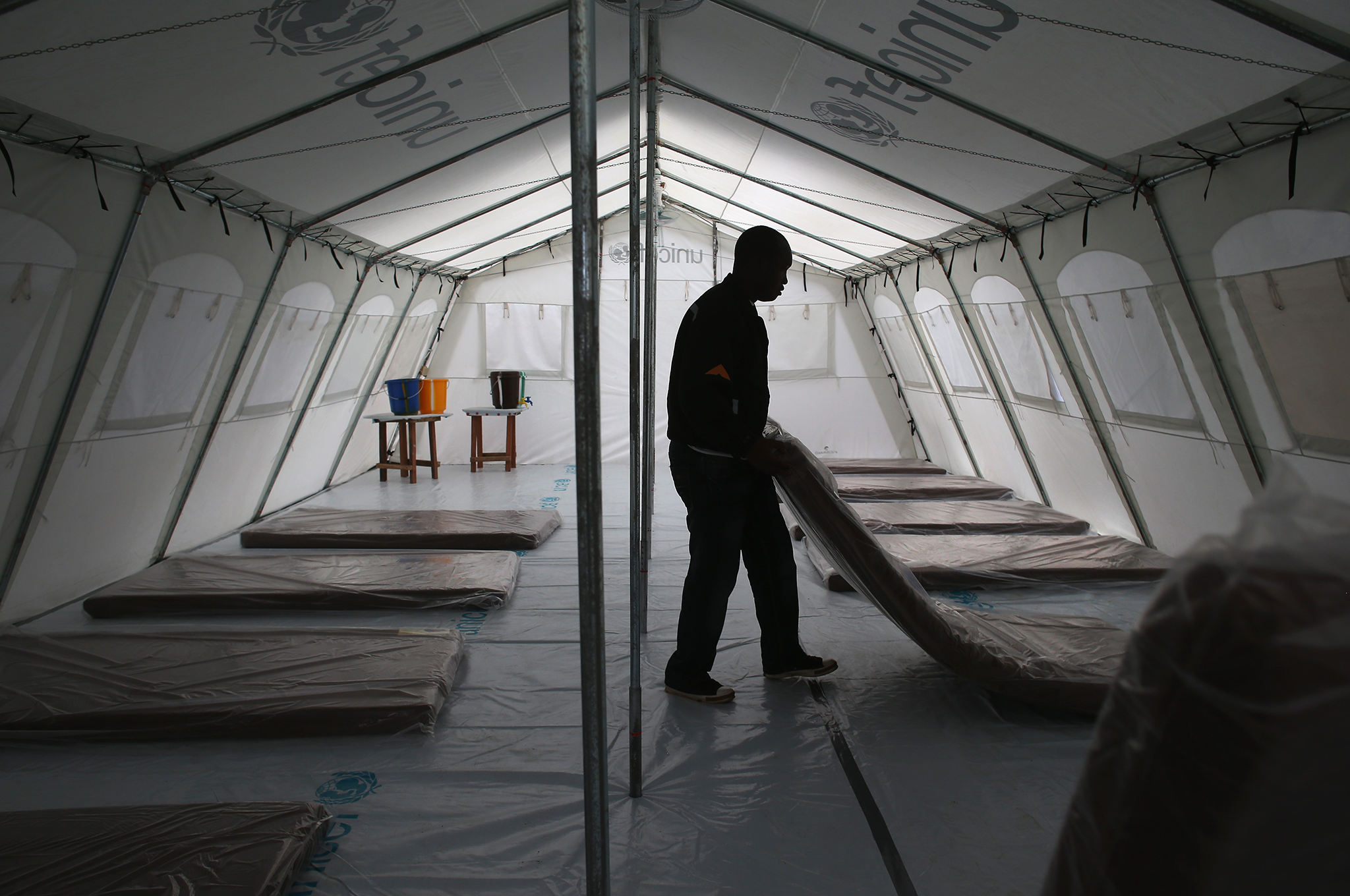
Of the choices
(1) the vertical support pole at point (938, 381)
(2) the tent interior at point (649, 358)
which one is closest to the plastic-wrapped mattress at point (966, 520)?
(2) the tent interior at point (649, 358)

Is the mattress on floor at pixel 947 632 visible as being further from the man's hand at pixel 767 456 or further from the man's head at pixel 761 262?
the man's head at pixel 761 262

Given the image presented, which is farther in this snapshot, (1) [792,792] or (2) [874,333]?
(2) [874,333]

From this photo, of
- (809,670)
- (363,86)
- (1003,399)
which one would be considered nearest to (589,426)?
(809,670)

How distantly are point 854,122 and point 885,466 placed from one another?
14.4 feet

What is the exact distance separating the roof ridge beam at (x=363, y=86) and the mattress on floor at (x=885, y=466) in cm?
473

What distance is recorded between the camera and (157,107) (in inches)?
102

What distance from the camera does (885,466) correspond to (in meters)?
7.49

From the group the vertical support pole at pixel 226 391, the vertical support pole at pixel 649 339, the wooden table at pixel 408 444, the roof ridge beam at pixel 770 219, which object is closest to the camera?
the vertical support pole at pixel 649 339

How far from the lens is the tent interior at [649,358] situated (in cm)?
181

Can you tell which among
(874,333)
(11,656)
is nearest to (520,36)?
(11,656)

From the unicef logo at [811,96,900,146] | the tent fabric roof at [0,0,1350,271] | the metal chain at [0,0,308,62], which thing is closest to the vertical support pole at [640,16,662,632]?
the tent fabric roof at [0,0,1350,271]

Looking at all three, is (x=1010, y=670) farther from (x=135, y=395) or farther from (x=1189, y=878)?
(x=135, y=395)

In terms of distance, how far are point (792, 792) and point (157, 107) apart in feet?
9.86

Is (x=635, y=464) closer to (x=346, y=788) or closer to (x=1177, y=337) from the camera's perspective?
(x=346, y=788)
